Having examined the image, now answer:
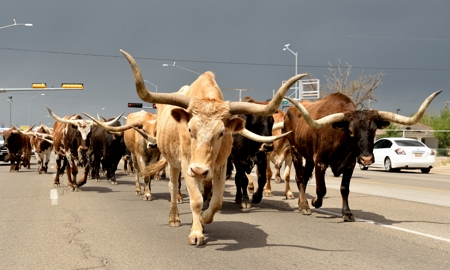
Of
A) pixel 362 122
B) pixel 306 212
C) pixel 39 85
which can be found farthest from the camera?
pixel 39 85

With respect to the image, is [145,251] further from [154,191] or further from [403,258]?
[154,191]

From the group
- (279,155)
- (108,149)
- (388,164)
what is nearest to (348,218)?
(279,155)

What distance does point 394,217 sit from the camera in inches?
392

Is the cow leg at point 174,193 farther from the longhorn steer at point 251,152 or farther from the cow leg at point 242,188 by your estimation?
the longhorn steer at point 251,152

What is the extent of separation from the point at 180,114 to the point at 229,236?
186cm

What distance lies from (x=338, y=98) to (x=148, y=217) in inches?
156

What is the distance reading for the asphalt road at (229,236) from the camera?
6.31m

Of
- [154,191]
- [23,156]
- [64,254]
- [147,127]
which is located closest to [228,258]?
Answer: [64,254]

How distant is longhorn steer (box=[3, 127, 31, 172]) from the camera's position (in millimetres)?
26812

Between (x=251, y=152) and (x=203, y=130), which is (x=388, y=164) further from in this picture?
(x=203, y=130)

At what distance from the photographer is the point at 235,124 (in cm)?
725

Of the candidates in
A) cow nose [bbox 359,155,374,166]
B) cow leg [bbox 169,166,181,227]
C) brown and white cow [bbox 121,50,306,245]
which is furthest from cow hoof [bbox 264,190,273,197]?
brown and white cow [bbox 121,50,306,245]

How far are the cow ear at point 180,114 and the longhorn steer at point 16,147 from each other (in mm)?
20908

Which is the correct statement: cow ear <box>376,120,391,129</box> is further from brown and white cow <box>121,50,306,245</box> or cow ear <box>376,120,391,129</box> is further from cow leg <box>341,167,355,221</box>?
brown and white cow <box>121,50,306,245</box>
